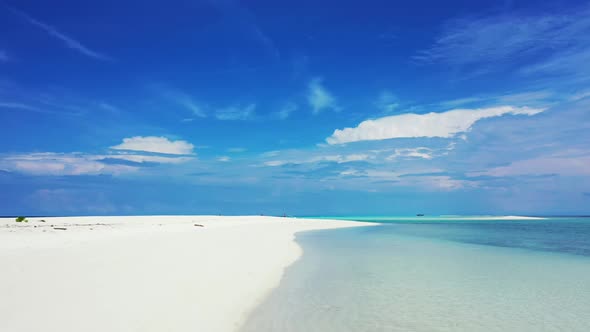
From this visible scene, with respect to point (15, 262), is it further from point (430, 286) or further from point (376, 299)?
point (430, 286)

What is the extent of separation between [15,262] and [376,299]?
11.6 metres

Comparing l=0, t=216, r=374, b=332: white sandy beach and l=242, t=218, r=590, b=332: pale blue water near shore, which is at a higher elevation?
l=0, t=216, r=374, b=332: white sandy beach

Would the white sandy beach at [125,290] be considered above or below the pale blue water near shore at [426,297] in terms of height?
above

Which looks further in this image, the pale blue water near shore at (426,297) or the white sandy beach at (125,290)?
the pale blue water near shore at (426,297)

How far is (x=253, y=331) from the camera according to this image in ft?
25.9

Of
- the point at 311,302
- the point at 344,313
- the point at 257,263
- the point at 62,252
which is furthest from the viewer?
the point at 257,263

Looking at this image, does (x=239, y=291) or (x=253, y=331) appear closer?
(x=253, y=331)

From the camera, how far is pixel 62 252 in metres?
14.9

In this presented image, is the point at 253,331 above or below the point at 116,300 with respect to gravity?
below

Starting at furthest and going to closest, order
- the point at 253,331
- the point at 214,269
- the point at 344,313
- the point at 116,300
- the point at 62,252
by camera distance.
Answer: the point at 62,252 < the point at 214,269 < the point at 344,313 < the point at 116,300 < the point at 253,331

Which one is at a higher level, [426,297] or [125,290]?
[125,290]

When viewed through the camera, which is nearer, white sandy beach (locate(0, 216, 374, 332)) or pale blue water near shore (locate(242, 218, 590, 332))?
white sandy beach (locate(0, 216, 374, 332))

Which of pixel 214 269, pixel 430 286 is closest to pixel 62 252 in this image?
pixel 214 269

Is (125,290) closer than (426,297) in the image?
Yes
